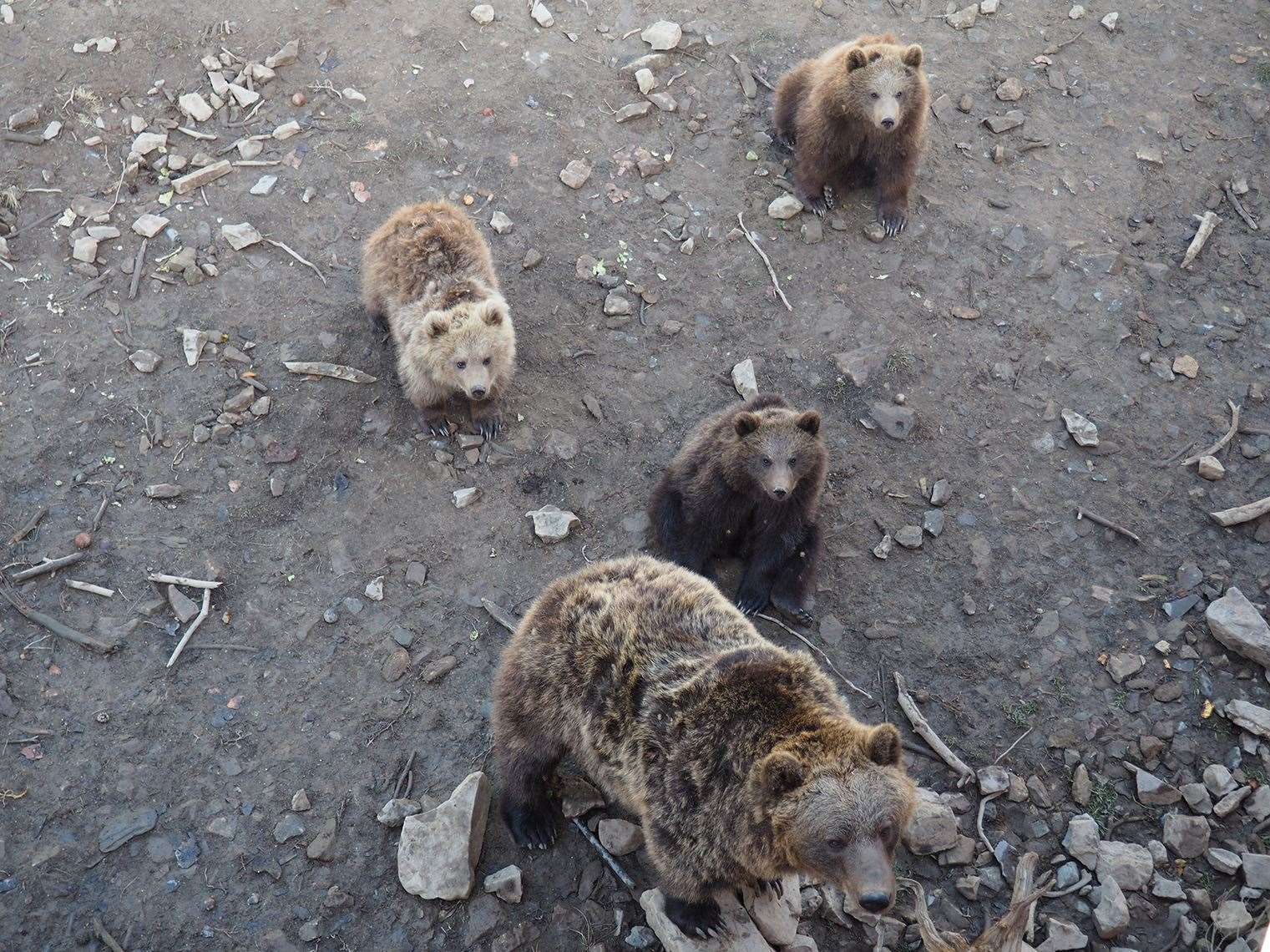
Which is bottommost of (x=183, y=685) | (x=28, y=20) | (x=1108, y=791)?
(x=183, y=685)

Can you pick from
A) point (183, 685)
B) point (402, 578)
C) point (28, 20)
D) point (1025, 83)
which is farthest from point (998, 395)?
point (28, 20)

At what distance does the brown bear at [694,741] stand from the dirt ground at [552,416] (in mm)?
706

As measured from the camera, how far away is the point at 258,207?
7.94 m

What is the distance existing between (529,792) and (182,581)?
268cm

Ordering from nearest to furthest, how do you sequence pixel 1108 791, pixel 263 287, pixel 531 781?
1. pixel 531 781
2. pixel 1108 791
3. pixel 263 287

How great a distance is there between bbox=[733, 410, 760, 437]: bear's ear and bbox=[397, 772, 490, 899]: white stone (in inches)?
98.6

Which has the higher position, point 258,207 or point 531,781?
point 258,207

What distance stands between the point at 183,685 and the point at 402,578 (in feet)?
4.51

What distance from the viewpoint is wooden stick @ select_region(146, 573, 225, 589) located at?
239 inches

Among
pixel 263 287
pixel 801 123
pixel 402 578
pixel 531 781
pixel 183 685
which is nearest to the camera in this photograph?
pixel 531 781

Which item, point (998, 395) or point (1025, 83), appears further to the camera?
point (1025, 83)

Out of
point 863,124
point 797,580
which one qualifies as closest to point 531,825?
point 797,580

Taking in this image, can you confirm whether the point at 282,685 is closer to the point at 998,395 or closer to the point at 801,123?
the point at 998,395

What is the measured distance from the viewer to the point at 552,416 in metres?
7.16
